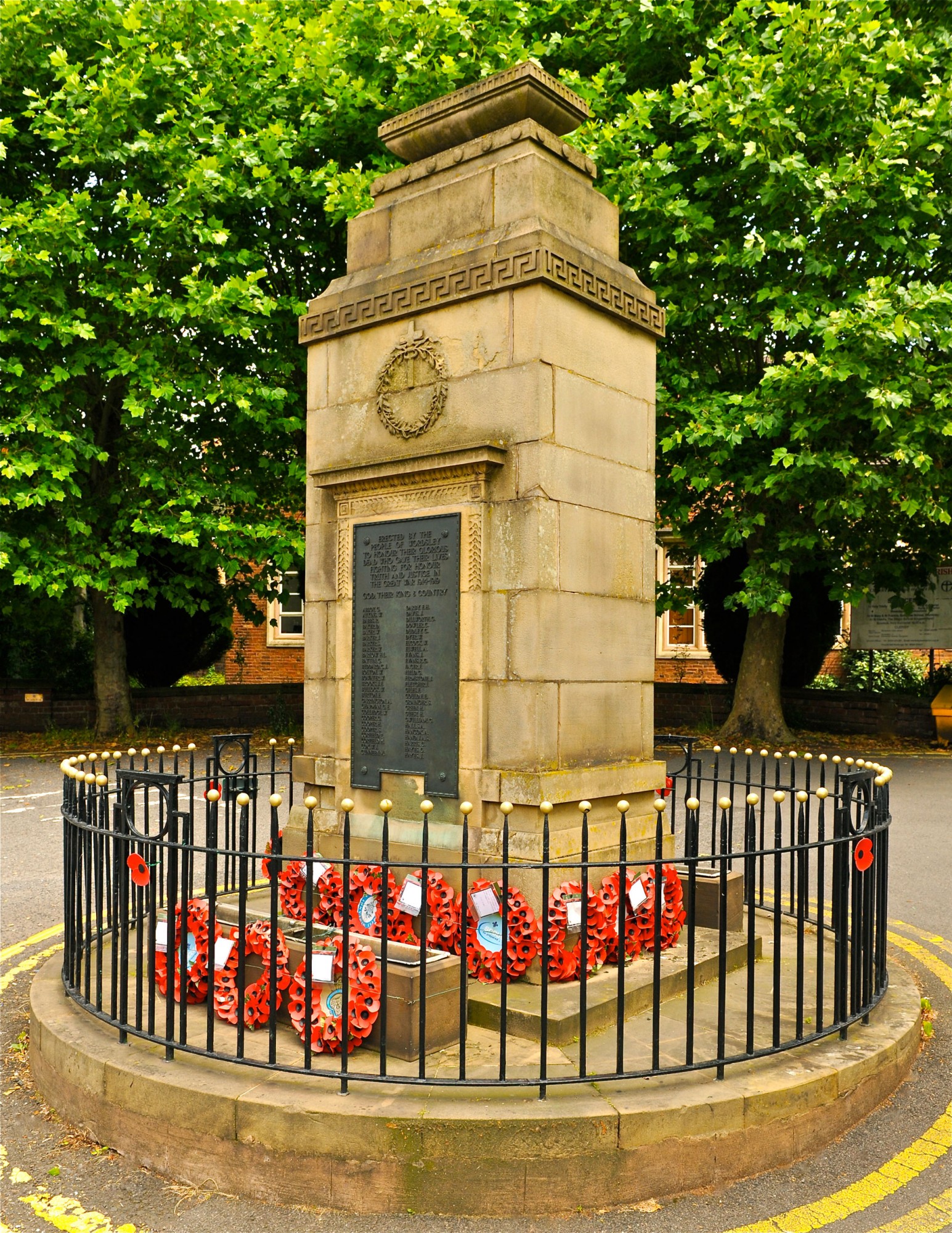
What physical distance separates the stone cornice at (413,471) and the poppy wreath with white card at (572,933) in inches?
85.5

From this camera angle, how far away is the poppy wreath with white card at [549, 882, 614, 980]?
4.75 meters

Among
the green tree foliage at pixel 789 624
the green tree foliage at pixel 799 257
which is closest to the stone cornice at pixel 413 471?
the green tree foliage at pixel 799 257

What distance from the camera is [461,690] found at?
208 inches

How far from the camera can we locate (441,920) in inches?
192

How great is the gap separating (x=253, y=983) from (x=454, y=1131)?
53.9 inches

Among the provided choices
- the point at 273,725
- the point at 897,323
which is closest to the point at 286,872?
the point at 897,323

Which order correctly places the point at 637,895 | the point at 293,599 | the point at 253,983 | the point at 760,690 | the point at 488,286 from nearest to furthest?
the point at 253,983
the point at 637,895
the point at 488,286
the point at 760,690
the point at 293,599

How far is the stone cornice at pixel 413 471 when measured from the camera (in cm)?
518

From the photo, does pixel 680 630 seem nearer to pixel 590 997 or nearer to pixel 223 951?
pixel 590 997

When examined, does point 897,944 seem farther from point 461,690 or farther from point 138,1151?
point 138,1151

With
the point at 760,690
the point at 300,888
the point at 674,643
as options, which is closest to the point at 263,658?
the point at 674,643

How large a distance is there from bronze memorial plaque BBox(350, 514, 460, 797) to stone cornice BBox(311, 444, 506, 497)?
219 mm

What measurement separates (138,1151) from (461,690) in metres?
2.53

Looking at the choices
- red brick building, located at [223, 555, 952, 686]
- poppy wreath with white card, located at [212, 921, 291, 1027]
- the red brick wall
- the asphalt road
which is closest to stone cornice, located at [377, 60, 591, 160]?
poppy wreath with white card, located at [212, 921, 291, 1027]
